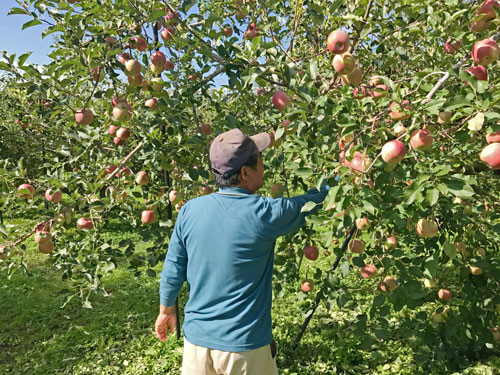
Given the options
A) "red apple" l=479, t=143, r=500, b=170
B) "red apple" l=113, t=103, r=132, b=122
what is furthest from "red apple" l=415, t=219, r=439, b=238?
"red apple" l=113, t=103, r=132, b=122

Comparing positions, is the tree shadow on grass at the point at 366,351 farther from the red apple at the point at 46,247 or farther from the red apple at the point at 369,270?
the red apple at the point at 46,247

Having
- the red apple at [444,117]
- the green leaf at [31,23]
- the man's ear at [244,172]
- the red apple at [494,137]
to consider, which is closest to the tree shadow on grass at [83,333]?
the green leaf at [31,23]

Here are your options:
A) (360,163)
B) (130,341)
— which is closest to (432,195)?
(360,163)

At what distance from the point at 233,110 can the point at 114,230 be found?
601 cm

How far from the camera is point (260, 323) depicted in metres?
1.66

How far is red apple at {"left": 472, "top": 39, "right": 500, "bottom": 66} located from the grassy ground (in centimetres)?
199

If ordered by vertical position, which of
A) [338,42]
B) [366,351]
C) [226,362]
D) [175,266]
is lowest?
[366,351]

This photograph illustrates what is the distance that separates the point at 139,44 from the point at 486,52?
2060 mm

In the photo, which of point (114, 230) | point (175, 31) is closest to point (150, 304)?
point (175, 31)

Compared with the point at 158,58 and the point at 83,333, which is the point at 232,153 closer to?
the point at 158,58

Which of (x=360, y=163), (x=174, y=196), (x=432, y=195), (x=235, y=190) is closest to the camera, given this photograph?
(x=432, y=195)

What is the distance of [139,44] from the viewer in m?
2.55

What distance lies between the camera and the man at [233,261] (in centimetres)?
160

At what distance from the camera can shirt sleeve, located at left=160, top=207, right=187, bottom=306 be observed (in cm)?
181
